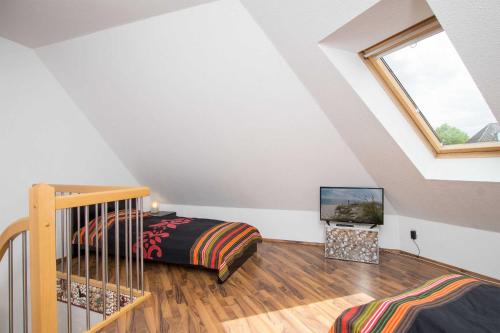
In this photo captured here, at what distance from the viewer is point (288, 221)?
4328 millimetres

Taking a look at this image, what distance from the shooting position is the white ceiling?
2.40 meters

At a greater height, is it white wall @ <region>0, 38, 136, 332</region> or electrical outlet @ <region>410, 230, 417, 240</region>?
white wall @ <region>0, 38, 136, 332</region>

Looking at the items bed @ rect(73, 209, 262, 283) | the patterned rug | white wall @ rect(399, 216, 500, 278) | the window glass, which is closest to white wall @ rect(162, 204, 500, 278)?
white wall @ rect(399, 216, 500, 278)

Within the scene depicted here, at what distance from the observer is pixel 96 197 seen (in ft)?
5.64

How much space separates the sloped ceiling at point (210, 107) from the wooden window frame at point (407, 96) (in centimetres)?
66

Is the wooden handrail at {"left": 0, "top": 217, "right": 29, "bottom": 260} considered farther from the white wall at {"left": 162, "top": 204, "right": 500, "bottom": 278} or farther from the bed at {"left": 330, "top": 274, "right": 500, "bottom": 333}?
the white wall at {"left": 162, "top": 204, "right": 500, "bottom": 278}

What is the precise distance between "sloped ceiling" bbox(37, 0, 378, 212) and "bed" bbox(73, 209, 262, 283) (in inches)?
34.8

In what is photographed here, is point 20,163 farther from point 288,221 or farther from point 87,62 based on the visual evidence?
point 288,221

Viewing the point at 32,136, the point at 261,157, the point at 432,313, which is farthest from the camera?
the point at 261,157

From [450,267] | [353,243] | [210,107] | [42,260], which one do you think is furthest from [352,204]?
[42,260]

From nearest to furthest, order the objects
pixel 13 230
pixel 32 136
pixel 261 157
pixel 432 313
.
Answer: pixel 432 313, pixel 13 230, pixel 32 136, pixel 261 157

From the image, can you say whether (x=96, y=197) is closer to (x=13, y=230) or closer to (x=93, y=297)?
(x=13, y=230)

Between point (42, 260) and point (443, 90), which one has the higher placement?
point (443, 90)

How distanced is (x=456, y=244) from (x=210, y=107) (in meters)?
3.18
